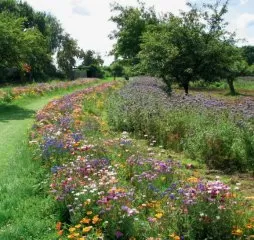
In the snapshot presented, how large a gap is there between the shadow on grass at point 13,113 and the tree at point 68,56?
40105 millimetres

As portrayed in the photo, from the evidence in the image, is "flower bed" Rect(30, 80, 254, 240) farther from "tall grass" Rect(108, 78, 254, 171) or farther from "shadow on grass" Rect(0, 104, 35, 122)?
"shadow on grass" Rect(0, 104, 35, 122)

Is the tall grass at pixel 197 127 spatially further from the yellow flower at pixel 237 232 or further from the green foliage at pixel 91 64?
the green foliage at pixel 91 64

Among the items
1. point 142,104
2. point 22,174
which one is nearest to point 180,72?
point 142,104

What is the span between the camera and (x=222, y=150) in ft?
27.6

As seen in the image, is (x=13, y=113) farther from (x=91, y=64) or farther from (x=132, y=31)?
(x=91, y=64)

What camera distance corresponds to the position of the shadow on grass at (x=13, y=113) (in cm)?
1683

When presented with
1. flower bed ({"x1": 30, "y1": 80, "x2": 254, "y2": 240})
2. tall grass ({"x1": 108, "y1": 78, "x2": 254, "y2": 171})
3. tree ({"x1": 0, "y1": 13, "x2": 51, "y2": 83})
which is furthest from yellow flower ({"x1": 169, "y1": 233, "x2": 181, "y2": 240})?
tree ({"x1": 0, "y1": 13, "x2": 51, "y2": 83})

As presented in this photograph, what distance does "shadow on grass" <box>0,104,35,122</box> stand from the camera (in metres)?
16.8

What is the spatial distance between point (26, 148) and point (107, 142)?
6.34 feet

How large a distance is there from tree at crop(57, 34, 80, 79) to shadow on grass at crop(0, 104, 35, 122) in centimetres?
4010

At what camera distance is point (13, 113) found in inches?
723

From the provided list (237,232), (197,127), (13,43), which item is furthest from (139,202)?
(13,43)

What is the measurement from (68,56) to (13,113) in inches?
A: 1791

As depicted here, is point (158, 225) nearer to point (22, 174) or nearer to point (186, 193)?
point (186, 193)
